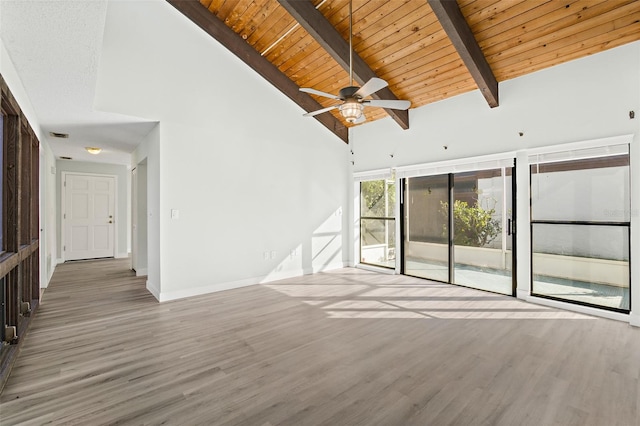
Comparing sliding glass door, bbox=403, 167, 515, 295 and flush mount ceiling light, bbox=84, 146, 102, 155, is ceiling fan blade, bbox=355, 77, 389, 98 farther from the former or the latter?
flush mount ceiling light, bbox=84, 146, 102, 155

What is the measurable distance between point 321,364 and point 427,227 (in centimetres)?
372

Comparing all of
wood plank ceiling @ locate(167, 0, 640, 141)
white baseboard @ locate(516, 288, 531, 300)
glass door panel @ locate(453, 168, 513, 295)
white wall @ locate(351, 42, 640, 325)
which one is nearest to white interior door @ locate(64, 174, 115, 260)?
wood plank ceiling @ locate(167, 0, 640, 141)

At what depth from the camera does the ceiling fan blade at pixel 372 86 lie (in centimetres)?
299

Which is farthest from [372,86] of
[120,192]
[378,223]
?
[120,192]

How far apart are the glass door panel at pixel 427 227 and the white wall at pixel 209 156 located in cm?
180

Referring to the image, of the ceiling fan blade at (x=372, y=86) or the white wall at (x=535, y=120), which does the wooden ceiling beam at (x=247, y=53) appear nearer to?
the white wall at (x=535, y=120)

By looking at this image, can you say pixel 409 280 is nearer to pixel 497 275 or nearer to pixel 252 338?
pixel 497 275

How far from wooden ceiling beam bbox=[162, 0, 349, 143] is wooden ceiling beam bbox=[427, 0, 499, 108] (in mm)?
2806

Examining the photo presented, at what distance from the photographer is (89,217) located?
7727 mm

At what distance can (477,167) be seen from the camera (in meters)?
4.84

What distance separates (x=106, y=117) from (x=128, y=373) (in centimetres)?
323

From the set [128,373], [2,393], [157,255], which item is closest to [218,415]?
[128,373]

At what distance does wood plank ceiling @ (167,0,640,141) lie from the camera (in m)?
3.40

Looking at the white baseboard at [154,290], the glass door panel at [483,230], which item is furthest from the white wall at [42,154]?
the glass door panel at [483,230]
